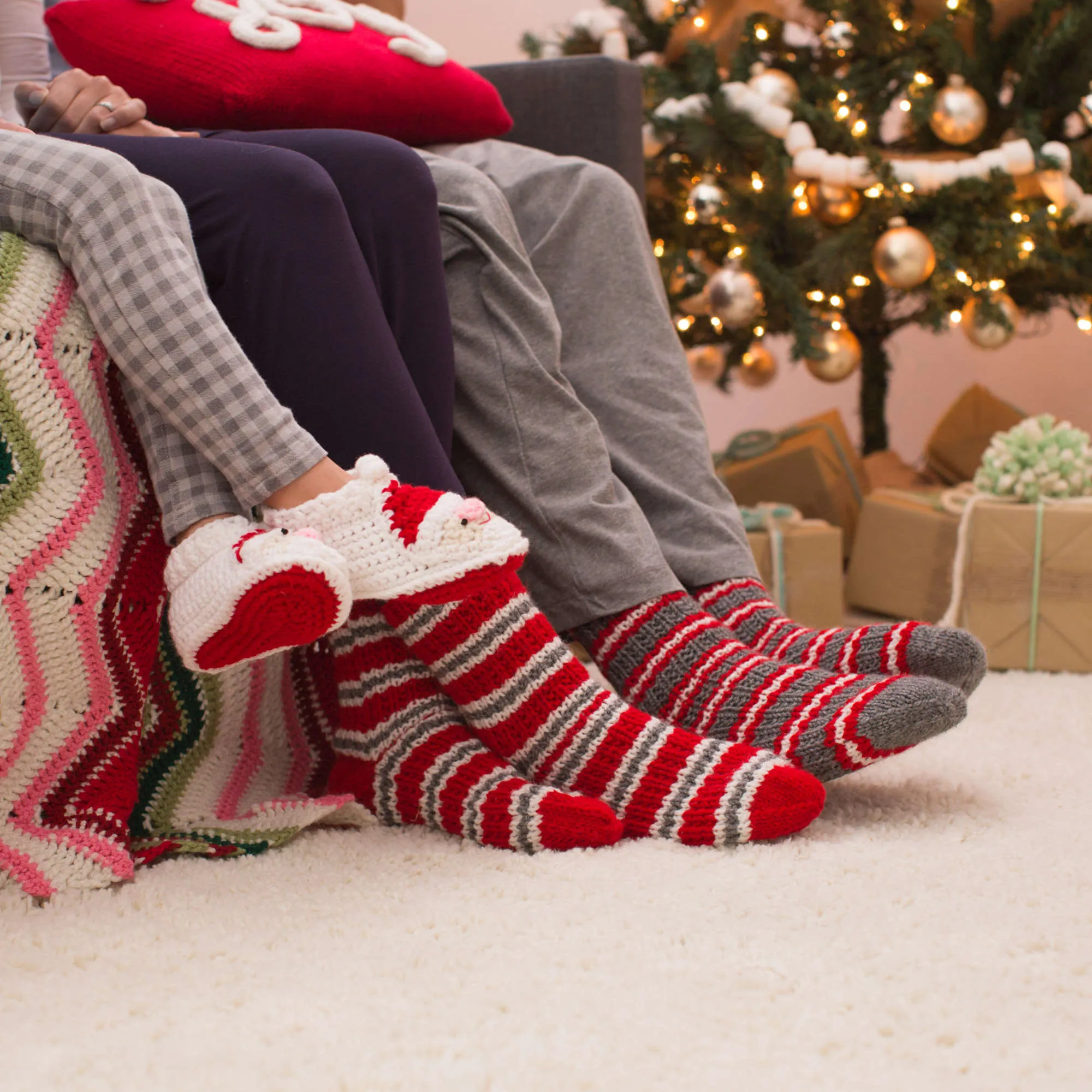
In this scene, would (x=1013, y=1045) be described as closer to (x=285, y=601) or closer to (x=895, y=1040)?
(x=895, y=1040)

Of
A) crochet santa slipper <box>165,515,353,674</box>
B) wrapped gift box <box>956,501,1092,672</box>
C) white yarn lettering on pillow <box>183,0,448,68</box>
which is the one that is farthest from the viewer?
wrapped gift box <box>956,501,1092,672</box>

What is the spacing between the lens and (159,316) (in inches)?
26.0

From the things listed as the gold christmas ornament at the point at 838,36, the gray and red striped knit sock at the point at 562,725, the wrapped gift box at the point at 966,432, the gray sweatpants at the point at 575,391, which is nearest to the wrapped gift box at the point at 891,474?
→ the wrapped gift box at the point at 966,432

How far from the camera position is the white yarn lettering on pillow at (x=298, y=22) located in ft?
2.98

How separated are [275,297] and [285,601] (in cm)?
24

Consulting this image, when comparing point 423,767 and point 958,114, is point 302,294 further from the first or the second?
point 958,114

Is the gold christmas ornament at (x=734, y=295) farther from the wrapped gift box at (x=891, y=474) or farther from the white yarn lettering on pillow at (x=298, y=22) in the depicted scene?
the white yarn lettering on pillow at (x=298, y=22)

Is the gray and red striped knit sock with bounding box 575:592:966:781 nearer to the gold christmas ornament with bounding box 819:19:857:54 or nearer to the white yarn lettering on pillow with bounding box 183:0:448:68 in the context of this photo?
the white yarn lettering on pillow with bounding box 183:0:448:68

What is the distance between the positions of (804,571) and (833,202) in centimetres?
52

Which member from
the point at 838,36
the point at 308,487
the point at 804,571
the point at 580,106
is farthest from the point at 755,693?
the point at 838,36

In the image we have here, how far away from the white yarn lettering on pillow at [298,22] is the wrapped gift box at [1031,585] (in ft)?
2.46

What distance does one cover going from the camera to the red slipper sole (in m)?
0.59

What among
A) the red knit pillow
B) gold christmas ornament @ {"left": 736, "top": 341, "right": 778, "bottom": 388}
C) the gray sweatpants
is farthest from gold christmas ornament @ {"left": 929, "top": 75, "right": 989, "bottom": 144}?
the red knit pillow

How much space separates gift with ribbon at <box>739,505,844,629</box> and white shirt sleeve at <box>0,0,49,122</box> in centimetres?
86
